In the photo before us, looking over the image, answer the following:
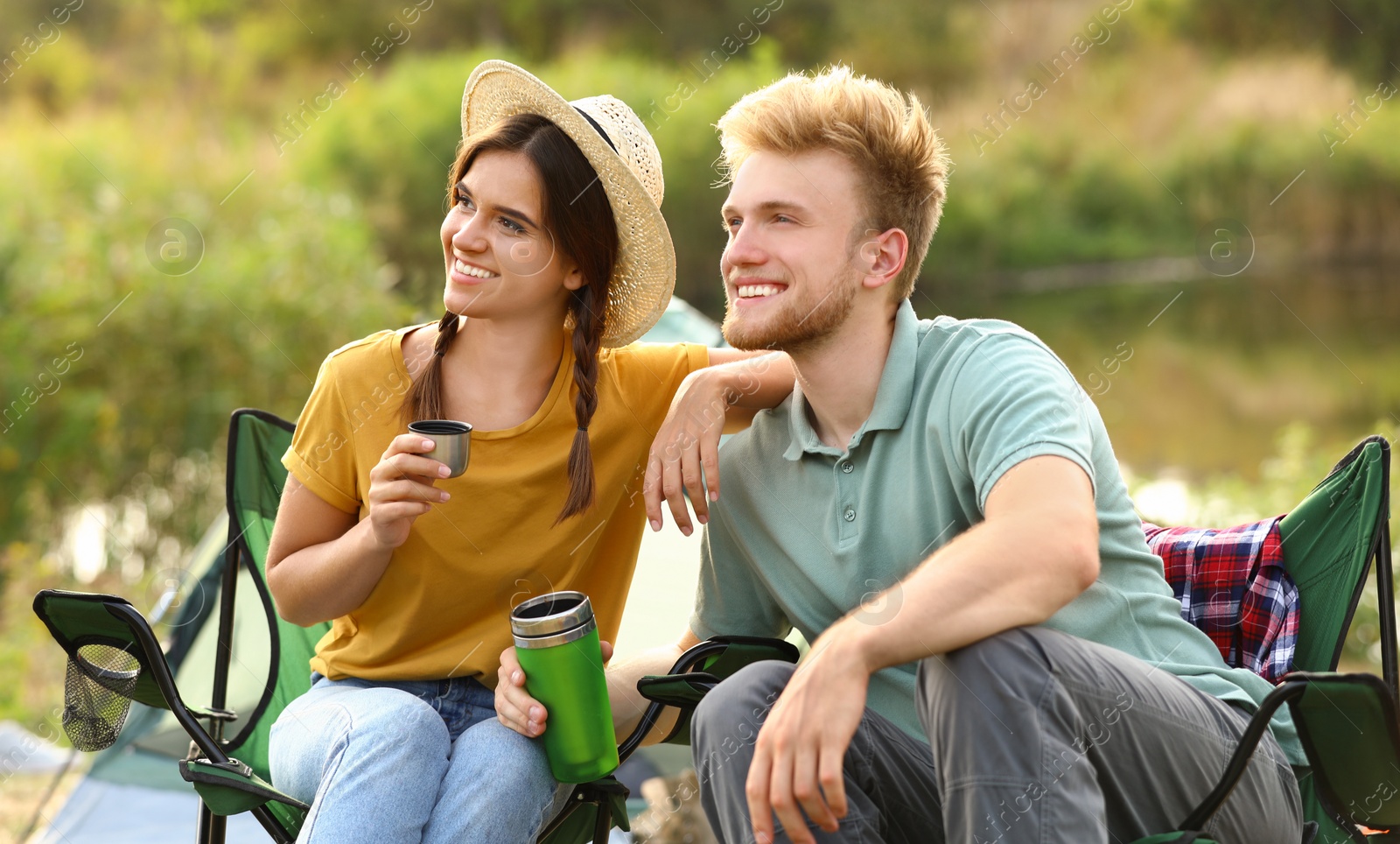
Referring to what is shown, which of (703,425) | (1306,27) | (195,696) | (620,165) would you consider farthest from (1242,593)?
(1306,27)

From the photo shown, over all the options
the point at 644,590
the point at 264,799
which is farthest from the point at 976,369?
the point at 644,590

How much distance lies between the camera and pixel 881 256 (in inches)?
72.2

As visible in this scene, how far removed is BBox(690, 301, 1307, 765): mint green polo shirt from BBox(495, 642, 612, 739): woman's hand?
315 mm

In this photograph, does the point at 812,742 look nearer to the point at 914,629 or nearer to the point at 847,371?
the point at 914,629

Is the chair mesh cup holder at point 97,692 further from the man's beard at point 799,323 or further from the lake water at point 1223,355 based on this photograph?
the lake water at point 1223,355

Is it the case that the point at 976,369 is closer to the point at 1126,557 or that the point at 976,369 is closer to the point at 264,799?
the point at 1126,557

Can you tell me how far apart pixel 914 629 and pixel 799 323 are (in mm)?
544

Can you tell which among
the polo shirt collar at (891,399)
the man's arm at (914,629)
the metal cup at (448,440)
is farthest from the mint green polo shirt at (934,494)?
the metal cup at (448,440)

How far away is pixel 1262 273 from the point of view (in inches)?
588

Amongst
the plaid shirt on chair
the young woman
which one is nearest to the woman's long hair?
the young woman

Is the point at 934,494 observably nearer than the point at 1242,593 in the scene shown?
Yes

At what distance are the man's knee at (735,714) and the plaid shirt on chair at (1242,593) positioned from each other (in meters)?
0.67

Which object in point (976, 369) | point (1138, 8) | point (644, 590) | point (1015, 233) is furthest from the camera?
point (1138, 8)

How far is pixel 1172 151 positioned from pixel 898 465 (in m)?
15.9
